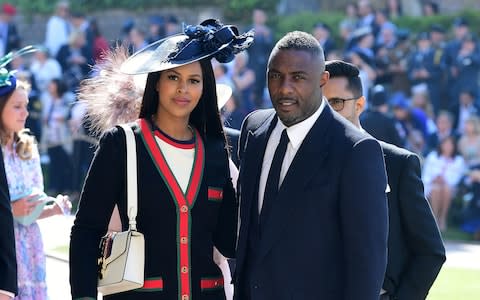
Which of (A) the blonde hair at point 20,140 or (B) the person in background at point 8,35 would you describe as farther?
(B) the person in background at point 8,35

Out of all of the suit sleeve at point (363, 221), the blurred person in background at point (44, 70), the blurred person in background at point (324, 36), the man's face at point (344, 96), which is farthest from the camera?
the blurred person in background at point (44, 70)

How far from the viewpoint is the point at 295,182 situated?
3908mm

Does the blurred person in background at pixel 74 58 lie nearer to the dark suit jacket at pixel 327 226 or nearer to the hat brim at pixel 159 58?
the hat brim at pixel 159 58

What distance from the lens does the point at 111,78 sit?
551 cm

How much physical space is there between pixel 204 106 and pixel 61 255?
5518mm

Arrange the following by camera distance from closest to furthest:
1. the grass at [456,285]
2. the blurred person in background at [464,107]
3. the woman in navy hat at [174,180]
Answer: the woman in navy hat at [174,180] → the grass at [456,285] → the blurred person in background at [464,107]

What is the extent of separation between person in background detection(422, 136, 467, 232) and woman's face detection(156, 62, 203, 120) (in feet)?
32.0

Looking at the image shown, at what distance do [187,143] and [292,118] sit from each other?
67 cm

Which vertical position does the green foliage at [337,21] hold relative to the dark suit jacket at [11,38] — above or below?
above

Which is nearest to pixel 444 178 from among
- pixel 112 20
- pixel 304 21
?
pixel 304 21

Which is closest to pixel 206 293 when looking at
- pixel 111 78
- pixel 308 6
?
pixel 111 78

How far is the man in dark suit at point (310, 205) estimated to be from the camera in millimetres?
3807

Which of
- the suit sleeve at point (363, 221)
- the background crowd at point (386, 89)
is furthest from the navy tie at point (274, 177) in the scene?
the background crowd at point (386, 89)

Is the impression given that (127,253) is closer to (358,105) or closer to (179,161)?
(179,161)
